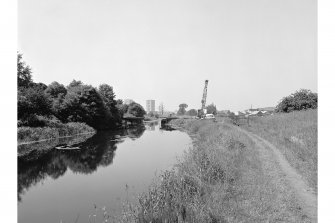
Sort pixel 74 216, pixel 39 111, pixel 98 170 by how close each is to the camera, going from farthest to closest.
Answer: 1. pixel 39 111
2. pixel 98 170
3. pixel 74 216

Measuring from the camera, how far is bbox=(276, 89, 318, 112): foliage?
47.0 meters

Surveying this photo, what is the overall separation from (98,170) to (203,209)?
577 inches

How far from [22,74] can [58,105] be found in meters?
8.98

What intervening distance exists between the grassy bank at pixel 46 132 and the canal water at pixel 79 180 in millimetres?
5522

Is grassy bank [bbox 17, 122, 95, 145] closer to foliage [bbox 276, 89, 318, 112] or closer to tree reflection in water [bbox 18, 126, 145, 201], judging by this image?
tree reflection in water [bbox 18, 126, 145, 201]

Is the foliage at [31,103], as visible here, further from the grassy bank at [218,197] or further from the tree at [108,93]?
the grassy bank at [218,197]

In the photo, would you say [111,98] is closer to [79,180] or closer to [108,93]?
[108,93]

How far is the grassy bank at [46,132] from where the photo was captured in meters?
35.7

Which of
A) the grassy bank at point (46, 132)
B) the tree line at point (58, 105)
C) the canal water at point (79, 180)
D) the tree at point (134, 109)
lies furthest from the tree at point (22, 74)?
the tree at point (134, 109)

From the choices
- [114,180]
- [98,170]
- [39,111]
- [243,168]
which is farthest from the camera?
[39,111]

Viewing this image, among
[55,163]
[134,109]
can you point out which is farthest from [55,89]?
[134,109]
